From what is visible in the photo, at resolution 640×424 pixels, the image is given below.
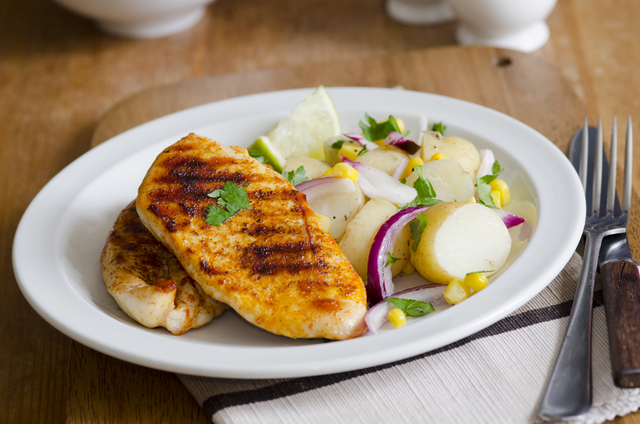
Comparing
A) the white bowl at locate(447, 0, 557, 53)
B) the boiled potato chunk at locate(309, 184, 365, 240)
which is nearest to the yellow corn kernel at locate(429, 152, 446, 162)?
the boiled potato chunk at locate(309, 184, 365, 240)

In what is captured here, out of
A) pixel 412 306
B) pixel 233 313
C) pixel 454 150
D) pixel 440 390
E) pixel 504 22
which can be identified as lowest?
pixel 233 313

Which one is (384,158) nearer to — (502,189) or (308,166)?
(308,166)

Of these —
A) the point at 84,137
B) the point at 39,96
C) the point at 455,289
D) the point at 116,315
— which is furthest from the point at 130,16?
the point at 455,289

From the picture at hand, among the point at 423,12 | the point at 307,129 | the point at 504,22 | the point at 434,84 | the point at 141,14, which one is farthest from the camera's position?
the point at 423,12

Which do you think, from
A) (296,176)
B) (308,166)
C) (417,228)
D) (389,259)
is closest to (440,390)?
(389,259)

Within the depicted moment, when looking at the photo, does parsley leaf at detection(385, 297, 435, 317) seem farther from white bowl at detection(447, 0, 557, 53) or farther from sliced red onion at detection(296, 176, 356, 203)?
white bowl at detection(447, 0, 557, 53)

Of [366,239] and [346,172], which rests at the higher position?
[346,172]

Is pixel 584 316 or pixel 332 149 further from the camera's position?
pixel 332 149
